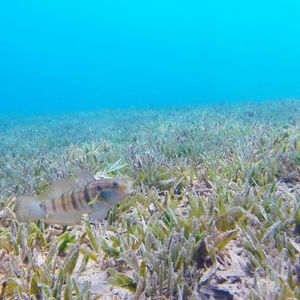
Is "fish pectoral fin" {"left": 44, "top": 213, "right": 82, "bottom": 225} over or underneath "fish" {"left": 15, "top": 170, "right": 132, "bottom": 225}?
underneath

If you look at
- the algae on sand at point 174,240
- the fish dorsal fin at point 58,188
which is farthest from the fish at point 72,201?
the algae on sand at point 174,240

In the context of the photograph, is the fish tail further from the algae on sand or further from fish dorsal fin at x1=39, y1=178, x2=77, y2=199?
the algae on sand

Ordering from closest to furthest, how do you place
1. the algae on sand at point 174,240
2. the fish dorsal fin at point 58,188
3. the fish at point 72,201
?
the algae on sand at point 174,240, the fish at point 72,201, the fish dorsal fin at point 58,188

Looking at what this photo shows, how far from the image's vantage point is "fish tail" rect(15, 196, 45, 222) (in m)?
2.90

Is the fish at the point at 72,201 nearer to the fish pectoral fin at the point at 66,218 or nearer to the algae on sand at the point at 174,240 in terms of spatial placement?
the fish pectoral fin at the point at 66,218

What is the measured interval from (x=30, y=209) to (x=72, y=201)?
395 millimetres

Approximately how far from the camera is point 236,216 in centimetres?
312

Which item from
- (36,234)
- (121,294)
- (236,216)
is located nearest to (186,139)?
(236,216)

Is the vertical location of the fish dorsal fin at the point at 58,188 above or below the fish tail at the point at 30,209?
above

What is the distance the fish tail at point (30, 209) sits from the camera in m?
2.90

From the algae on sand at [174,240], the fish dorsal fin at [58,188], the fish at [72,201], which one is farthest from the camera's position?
the fish dorsal fin at [58,188]

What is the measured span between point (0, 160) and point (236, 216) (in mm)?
5253

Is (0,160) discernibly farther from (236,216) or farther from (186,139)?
(236,216)

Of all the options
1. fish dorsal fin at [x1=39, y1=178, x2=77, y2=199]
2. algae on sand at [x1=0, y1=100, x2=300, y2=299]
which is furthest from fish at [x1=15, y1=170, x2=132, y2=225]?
algae on sand at [x1=0, y1=100, x2=300, y2=299]
